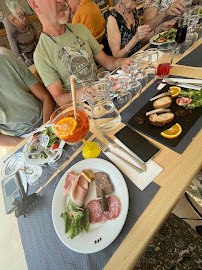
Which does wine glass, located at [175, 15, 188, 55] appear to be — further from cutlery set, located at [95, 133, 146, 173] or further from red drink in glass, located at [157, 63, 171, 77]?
cutlery set, located at [95, 133, 146, 173]

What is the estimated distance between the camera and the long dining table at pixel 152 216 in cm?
50

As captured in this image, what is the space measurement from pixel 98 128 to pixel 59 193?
0.39 meters

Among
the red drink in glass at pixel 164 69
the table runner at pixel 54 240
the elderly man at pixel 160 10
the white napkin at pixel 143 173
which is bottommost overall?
the table runner at pixel 54 240

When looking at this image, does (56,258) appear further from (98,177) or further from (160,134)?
(160,134)

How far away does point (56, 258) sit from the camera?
54 cm

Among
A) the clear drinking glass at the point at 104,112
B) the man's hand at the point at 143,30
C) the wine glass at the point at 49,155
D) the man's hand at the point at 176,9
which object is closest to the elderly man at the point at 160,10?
the man's hand at the point at 176,9

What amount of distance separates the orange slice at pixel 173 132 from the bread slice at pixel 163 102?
0.41 ft

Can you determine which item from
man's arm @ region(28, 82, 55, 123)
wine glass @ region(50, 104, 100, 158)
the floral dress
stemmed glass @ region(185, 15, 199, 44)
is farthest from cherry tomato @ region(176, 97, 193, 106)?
the floral dress

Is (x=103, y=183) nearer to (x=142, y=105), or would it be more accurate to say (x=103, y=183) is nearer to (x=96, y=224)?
(x=96, y=224)

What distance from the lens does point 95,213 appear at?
58 cm

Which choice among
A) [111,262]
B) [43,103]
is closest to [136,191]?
[111,262]

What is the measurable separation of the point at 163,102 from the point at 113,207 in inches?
22.2

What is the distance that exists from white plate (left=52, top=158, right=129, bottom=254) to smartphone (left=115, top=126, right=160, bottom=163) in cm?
12

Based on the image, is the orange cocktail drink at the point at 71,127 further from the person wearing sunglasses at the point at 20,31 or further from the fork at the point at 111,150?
the person wearing sunglasses at the point at 20,31
